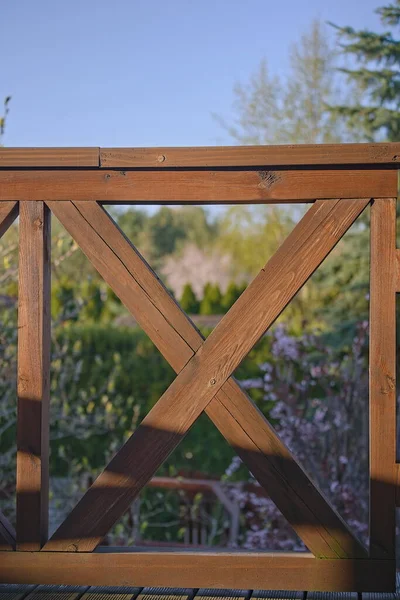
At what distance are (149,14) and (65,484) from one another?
11.9 m

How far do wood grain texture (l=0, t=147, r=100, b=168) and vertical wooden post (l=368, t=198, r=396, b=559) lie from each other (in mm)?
709

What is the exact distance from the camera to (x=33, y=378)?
1.83 metres

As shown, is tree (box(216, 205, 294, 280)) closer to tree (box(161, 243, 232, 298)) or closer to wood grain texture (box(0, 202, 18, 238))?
tree (box(161, 243, 232, 298))

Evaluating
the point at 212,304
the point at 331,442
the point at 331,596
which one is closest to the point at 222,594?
the point at 331,596

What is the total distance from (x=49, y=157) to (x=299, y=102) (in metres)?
11.1

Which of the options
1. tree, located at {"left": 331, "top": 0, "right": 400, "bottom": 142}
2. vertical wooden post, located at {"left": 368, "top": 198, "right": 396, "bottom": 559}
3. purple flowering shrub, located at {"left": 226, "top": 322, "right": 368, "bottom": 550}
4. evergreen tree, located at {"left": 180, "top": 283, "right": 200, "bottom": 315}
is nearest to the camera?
vertical wooden post, located at {"left": 368, "top": 198, "right": 396, "bottom": 559}

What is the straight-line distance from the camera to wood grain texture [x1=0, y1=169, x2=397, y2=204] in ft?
5.87

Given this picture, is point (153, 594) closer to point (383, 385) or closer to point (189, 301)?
point (383, 385)

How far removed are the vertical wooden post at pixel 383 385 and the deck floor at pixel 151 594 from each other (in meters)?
0.15

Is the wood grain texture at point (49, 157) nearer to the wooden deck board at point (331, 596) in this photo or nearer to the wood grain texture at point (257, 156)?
the wood grain texture at point (257, 156)

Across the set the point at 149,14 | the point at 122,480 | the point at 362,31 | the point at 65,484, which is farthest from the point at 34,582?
the point at 149,14

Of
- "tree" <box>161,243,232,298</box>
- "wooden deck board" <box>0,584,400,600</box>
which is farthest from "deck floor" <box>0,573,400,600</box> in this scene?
"tree" <box>161,243,232,298</box>

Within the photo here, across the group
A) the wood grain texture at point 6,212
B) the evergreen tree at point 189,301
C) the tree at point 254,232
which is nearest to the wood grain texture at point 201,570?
the wood grain texture at point 6,212

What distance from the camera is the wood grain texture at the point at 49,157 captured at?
5.98 feet
